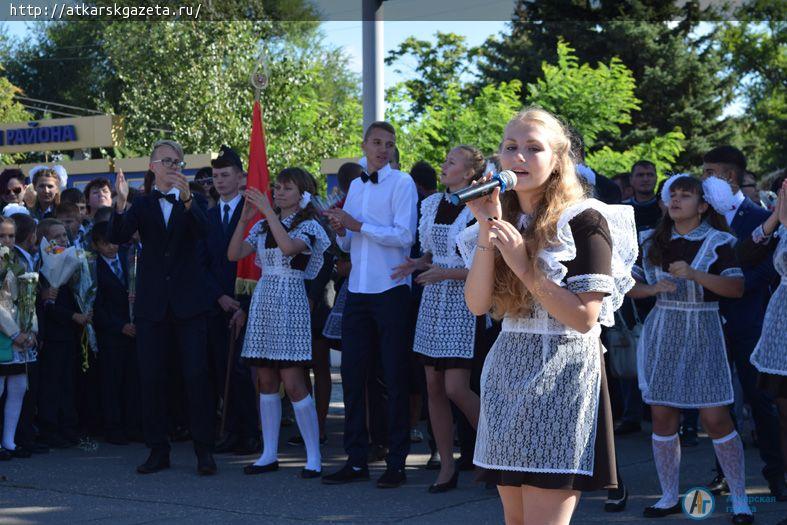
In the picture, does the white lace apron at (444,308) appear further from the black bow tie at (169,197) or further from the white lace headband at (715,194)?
the black bow tie at (169,197)

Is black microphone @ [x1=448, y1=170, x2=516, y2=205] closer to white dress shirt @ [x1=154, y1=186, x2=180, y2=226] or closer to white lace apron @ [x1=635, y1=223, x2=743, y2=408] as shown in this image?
white lace apron @ [x1=635, y1=223, x2=743, y2=408]

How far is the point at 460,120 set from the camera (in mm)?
28500

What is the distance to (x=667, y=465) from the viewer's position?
6305mm

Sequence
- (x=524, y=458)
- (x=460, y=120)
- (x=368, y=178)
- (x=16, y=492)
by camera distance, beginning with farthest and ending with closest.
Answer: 1. (x=460, y=120)
2. (x=368, y=178)
3. (x=16, y=492)
4. (x=524, y=458)

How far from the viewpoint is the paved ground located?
636cm

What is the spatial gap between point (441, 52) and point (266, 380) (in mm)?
37451

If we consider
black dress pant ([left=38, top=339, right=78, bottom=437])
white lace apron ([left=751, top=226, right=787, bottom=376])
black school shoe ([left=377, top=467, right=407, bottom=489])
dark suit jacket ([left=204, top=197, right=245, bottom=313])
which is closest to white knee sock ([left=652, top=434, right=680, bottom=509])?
white lace apron ([left=751, top=226, right=787, bottom=376])

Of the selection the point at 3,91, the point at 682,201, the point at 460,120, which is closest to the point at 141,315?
the point at 682,201

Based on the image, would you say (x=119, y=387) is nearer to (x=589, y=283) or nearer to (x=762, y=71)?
(x=589, y=283)

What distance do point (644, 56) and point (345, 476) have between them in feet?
111

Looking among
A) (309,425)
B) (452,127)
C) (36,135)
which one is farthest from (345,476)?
(36,135)

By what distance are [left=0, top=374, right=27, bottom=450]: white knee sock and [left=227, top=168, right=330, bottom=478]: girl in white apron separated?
6.25 ft

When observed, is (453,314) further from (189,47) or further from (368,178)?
(189,47)

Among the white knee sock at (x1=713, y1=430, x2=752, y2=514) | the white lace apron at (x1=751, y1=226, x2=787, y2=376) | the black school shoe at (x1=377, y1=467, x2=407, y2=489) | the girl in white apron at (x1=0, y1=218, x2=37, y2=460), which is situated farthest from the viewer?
the girl in white apron at (x1=0, y1=218, x2=37, y2=460)
